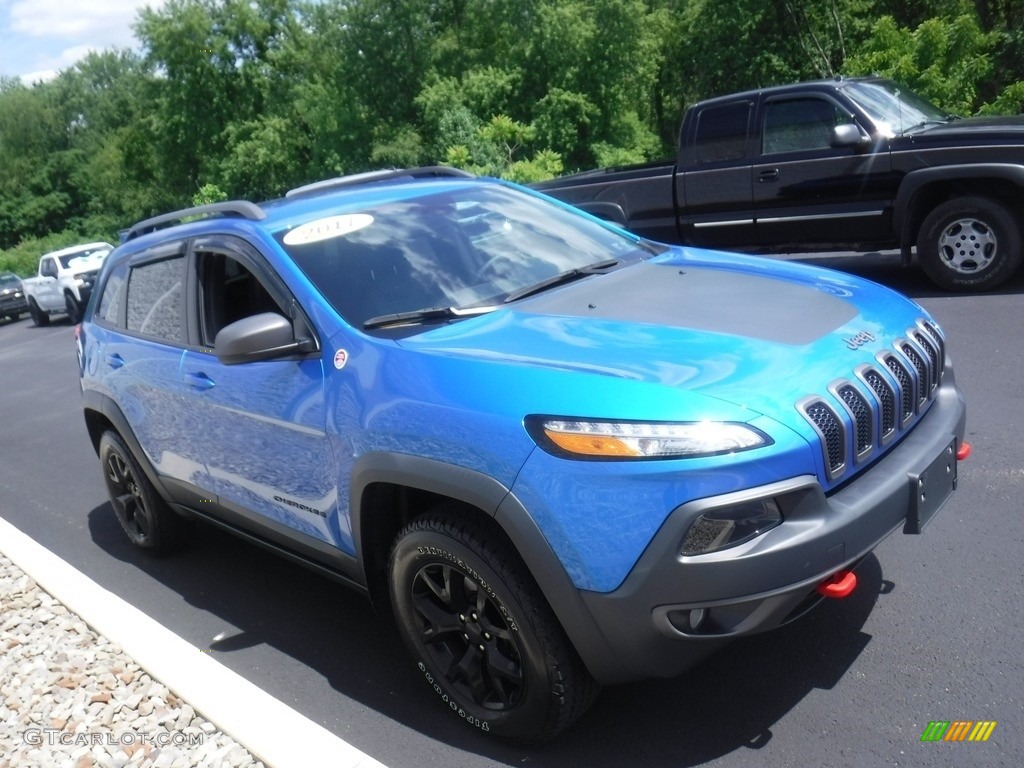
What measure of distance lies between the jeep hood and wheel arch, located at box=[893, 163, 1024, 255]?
4.36 meters

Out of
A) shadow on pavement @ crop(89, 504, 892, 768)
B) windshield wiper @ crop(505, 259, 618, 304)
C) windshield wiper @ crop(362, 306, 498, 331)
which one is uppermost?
windshield wiper @ crop(362, 306, 498, 331)

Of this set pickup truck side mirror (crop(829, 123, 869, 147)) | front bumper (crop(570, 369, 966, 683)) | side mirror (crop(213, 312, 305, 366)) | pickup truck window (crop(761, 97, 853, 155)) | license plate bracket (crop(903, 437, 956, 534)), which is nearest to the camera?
front bumper (crop(570, 369, 966, 683))

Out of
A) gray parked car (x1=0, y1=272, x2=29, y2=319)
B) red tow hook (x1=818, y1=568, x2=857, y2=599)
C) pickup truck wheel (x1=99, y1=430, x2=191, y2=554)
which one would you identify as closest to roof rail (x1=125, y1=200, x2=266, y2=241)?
pickup truck wheel (x1=99, y1=430, x2=191, y2=554)

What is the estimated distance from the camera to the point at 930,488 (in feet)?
10.1

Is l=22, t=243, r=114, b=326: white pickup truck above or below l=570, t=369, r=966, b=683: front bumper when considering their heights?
below

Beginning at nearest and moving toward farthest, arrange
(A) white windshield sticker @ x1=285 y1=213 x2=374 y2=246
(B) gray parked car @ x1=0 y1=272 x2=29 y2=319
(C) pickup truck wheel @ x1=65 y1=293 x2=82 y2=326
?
(A) white windshield sticker @ x1=285 y1=213 x2=374 y2=246 < (C) pickup truck wheel @ x1=65 y1=293 x2=82 y2=326 < (B) gray parked car @ x1=0 y1=272 x2=29 y2=319

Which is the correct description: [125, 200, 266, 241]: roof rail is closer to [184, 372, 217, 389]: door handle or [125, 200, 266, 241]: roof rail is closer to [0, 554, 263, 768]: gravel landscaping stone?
[184, 372, 217, 389]: door handle

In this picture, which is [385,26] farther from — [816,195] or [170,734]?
[170,734]

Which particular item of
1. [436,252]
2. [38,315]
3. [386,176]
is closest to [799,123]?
[386,176]

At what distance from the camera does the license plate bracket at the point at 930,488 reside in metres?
2.98

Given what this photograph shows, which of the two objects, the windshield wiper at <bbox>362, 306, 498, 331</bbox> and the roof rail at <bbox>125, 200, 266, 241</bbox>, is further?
the roof rail at <bbox>125, 200, 266, 241</bbox>

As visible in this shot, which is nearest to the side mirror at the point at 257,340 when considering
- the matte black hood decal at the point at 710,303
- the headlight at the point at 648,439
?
the matte black hood decal at the point at 710,303

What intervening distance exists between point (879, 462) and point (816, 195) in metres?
6.04

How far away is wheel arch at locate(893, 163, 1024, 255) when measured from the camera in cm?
752
